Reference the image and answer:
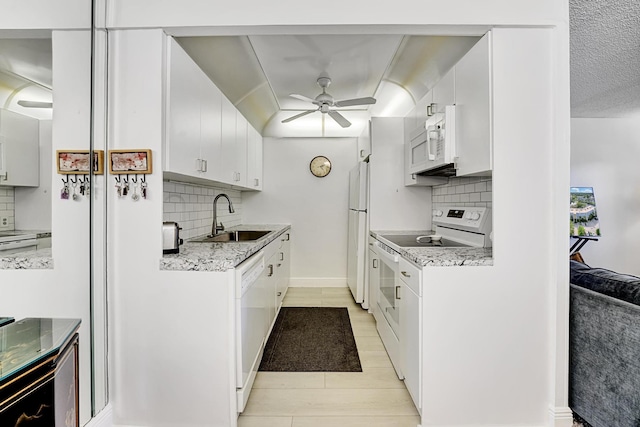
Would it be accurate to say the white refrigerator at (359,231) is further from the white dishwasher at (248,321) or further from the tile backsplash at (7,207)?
the tile backsplash at (7,207)

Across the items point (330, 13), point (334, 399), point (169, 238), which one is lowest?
point (334, 399)

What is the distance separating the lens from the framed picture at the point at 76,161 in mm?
1504

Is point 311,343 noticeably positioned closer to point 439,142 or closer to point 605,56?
point 439,142

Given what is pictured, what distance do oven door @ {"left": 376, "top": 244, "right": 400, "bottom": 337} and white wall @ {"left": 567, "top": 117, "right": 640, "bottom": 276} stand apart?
337 centimetres

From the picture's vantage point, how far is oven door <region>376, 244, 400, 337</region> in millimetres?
2160

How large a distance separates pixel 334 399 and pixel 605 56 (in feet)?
11.1

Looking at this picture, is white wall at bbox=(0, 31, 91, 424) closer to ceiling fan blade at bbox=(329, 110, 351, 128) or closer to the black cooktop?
the black cooktop

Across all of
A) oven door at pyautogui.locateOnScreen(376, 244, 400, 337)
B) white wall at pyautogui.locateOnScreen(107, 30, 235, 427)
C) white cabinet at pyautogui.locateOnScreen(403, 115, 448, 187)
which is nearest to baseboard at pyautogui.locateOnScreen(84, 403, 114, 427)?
white wall at pyautogui.locateOnScreen(107, 30, 235, 427)

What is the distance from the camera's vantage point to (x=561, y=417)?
161cm

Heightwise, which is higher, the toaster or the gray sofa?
the toaster

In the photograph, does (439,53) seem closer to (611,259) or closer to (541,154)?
(541,154)

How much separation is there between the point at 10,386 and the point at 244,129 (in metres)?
2.76

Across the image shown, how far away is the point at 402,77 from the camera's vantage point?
3.15 meters

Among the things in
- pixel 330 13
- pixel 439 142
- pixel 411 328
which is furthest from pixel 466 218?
pixel 330 13
